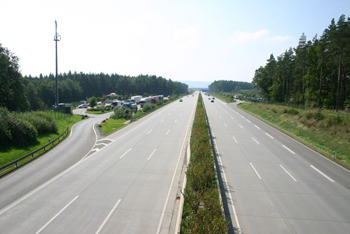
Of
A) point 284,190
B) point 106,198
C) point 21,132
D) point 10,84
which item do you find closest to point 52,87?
point 10,84

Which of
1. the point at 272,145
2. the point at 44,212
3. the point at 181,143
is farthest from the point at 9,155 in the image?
the point at 272,145

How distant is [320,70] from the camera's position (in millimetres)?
43344

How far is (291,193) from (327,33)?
4217cm

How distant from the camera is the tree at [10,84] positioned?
135 ft

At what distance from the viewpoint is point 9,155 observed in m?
18.3

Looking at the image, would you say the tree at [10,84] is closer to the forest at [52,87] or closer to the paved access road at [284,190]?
the forest at [52,87]

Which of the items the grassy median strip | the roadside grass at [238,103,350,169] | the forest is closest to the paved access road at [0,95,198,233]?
the grassy median strip

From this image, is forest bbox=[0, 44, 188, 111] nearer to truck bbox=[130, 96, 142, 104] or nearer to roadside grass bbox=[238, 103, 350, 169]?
truck bbox=[130, 96, 142, 104]

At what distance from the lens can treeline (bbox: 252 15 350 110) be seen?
33.5 m

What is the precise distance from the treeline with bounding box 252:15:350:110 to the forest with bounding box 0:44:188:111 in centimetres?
6072

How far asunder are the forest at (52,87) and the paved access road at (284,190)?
147ft

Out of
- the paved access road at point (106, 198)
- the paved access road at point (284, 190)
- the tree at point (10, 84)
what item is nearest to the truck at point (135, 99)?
the tree at point (10, 84)

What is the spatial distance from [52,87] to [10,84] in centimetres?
5330

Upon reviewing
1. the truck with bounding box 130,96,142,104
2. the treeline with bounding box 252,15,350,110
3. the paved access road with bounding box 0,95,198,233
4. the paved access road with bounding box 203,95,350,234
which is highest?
the treeline with bounding box 252,15,350,110
